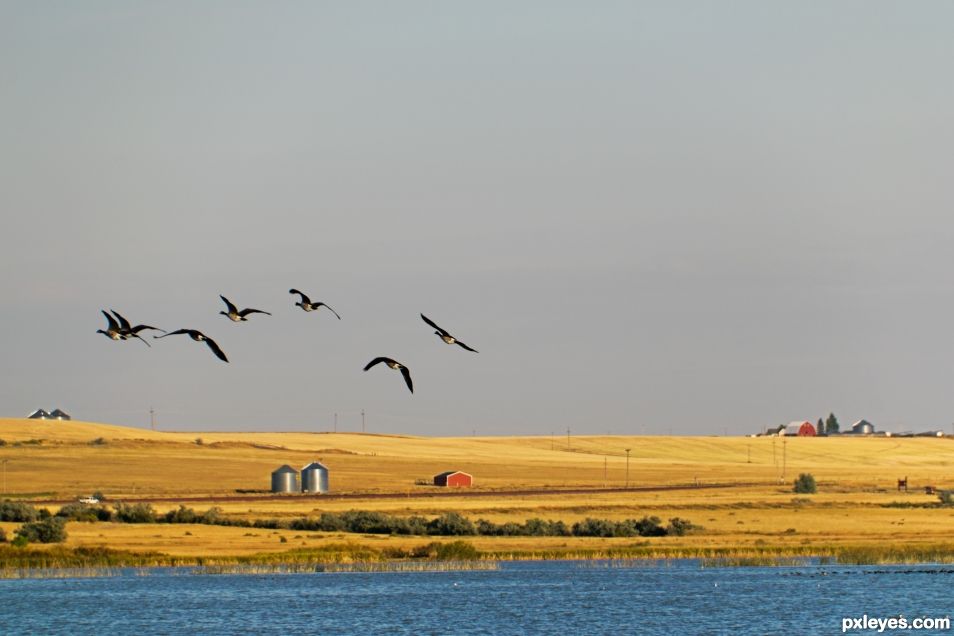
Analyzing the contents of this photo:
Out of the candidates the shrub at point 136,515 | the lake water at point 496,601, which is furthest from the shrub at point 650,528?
the shrub at point 136,515

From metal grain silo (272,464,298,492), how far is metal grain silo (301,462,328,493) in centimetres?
81

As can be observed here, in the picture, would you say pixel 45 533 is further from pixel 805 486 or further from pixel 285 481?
pixel 805 486

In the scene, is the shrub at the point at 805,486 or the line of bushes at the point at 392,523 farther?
the shrub at the point at 805,486

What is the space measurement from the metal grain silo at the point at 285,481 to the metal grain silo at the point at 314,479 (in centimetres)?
81

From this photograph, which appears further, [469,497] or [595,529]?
[469,497]

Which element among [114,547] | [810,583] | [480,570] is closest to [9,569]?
[114,547]

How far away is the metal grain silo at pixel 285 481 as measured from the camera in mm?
145125

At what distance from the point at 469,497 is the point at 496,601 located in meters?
66.7

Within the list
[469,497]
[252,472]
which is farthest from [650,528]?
[252,472]

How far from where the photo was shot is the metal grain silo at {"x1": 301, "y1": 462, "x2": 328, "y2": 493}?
145625mm

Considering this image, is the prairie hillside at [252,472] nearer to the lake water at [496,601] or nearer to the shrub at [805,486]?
the shrub at [805,486]

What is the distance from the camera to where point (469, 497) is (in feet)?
440

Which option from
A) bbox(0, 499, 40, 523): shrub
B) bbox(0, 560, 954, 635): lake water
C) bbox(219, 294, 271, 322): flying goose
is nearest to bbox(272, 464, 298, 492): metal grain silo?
bbox(0, 499, 40, 523): shrub

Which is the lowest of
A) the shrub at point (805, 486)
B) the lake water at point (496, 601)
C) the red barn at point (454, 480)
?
the lake water at point (496, 601)
